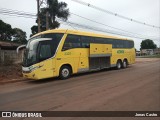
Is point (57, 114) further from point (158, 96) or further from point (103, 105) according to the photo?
point (158, 96)

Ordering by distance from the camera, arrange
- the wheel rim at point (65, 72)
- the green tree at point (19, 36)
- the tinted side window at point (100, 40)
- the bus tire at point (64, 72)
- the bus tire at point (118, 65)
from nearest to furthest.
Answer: the bus tire at point (64, 72) → the wheel rim at point (65, 72) → the tinted side window at point (100, 40) → the bus tire at point (118, 65) → the green tree at point (19, 36)

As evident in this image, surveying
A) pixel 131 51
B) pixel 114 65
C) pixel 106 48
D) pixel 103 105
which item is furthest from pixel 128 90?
pixel 131 51

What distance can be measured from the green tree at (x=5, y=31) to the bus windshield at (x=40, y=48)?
41.9 metres

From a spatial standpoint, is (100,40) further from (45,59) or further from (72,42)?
(45,59)

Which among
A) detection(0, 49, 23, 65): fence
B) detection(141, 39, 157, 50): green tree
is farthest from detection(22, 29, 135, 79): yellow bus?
detection(141, 39, 157, 50): green tree

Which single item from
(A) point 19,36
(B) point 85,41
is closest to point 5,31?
(A) point 19,36

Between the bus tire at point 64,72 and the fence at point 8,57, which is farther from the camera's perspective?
the fence at point 8,57

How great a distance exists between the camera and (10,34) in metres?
55.4

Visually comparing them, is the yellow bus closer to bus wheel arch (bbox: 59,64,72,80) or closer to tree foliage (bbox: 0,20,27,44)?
bus wheel arch (bbox: 59,64,72,80)

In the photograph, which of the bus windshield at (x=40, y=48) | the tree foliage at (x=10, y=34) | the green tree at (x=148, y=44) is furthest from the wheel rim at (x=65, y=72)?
the green tree at (x=148, y=44)

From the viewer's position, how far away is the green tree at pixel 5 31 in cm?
5147

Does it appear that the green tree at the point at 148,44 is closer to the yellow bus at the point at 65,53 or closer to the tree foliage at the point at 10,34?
the tree foliage at the point at 10,34

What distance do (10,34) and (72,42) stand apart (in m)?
45.0

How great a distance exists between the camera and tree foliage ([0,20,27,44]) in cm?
5195
